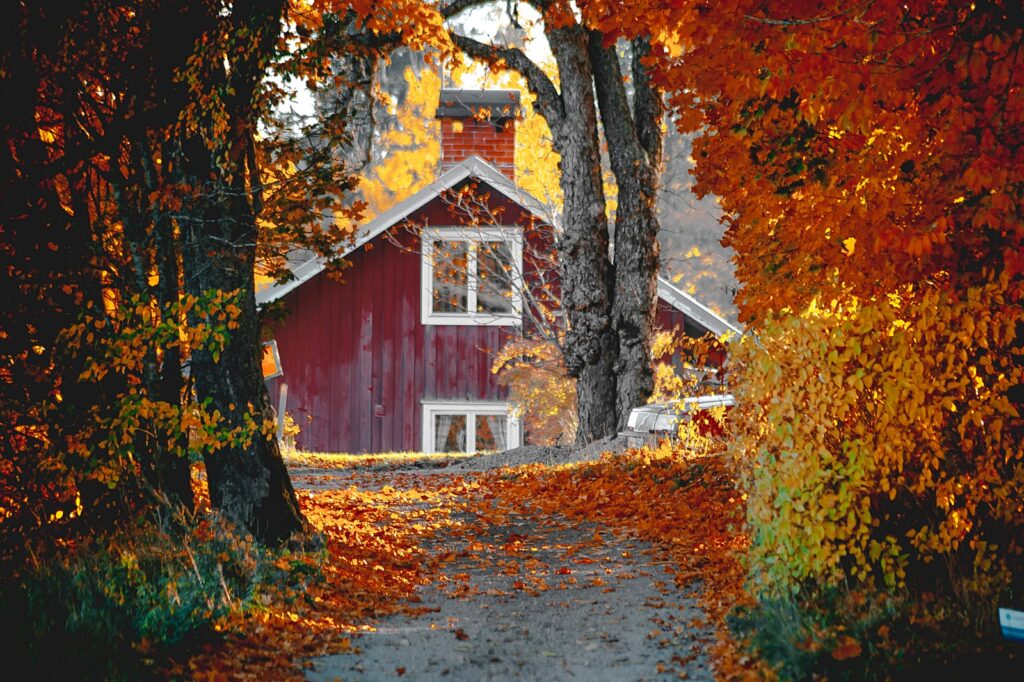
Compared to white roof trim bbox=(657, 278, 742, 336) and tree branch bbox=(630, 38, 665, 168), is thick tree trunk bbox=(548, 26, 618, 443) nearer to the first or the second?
tree branch bbox=(630, 38, 665, 168)

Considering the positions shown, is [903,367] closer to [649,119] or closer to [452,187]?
[649,119]

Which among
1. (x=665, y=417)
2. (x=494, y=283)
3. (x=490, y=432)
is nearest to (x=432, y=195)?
(x=494, y=283)

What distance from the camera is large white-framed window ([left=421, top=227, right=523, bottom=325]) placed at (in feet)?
65.1

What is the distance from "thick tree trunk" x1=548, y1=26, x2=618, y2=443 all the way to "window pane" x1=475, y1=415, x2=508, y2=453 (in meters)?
6.46

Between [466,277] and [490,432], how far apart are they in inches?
130

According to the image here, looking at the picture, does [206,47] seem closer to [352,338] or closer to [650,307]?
[650,307]

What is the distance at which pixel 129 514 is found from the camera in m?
8.03

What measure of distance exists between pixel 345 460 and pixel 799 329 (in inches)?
556

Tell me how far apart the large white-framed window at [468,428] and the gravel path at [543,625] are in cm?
1192

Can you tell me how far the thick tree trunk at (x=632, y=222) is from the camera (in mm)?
15102

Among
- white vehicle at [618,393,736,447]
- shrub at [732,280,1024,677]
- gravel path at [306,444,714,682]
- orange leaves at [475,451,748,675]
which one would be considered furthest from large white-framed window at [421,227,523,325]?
shrub at [732,280,1024,677]

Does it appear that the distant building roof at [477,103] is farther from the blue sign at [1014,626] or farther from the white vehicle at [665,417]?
the blue sign at [1014,626]

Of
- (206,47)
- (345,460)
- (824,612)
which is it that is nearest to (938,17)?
(824,612)

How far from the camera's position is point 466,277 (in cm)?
2088
